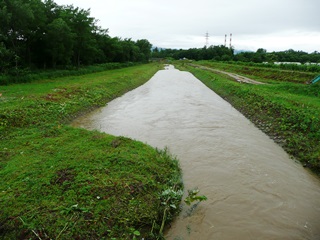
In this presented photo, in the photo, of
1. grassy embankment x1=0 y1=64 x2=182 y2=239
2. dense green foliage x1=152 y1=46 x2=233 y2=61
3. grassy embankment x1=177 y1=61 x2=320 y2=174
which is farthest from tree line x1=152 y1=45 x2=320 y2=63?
grassy embankment x1=0 y1=64 x2=182 y2=239

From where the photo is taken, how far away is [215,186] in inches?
327

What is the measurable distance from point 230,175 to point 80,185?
17.6 feet

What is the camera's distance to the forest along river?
21.3ft

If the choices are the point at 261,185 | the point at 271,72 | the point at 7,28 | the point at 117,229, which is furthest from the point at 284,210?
the point at 271,72

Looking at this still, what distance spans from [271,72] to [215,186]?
35.5m

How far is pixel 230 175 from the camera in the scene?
356 inches

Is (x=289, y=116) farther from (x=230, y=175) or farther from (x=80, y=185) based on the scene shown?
(x=80, y=185)

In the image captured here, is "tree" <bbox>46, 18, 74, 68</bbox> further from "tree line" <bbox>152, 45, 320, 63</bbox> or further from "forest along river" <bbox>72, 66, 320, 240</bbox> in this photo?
"tree line" <bbox>152, 45, 320, 63</bbox>

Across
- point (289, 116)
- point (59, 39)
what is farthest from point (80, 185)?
point (59, 39)

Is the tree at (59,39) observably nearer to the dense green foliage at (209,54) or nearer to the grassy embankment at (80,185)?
the grassy embankment at (80,185)

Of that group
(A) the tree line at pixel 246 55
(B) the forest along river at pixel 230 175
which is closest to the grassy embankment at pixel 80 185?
(B) the forest along river at pixel 230 175

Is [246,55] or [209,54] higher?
[209,54]

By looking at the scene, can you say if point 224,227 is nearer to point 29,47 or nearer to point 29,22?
point 29,22

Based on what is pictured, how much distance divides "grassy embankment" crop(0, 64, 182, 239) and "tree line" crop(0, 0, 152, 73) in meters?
19.2
